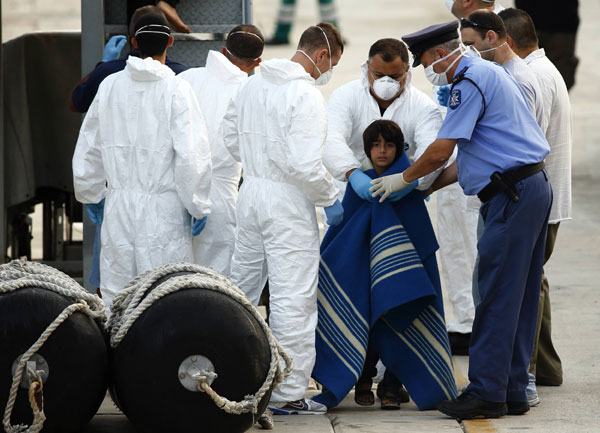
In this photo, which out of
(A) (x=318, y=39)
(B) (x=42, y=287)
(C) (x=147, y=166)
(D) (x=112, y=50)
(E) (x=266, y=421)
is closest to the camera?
(B) (x=42, y=287)

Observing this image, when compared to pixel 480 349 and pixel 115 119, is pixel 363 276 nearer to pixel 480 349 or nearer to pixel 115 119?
pixel 480 349

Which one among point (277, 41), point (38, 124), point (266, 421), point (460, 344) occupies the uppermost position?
point (38, 124)

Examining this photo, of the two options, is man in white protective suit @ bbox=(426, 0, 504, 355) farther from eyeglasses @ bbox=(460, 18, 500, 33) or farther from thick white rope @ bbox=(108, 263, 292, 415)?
thick white rope @ bbox=(108, 263, 292, 415)

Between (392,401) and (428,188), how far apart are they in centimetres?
103

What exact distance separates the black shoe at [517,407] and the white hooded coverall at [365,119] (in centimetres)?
127

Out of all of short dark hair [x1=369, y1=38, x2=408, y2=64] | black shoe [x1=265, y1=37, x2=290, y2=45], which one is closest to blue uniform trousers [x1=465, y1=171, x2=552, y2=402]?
short dark hair [x1=369, y1=38, x2=408, y2=64]

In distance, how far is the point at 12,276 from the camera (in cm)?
454

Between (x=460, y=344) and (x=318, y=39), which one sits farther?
(x=460, y=344)

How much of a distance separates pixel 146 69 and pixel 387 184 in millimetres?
1286

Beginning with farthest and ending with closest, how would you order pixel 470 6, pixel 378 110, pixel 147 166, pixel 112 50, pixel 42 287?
1. pixel 470 6
2. pixel 112 50
3. pixel 378 110
4. pixel 147 166
5. pixel 42 287

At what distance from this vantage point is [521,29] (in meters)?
5.70

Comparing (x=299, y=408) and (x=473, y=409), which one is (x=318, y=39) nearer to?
(x=299, y=408)

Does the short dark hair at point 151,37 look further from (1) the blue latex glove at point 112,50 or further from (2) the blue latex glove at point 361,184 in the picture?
(2) the blue latex glove at point 361,184

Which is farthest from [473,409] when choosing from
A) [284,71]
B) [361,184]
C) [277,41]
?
[277,41]
